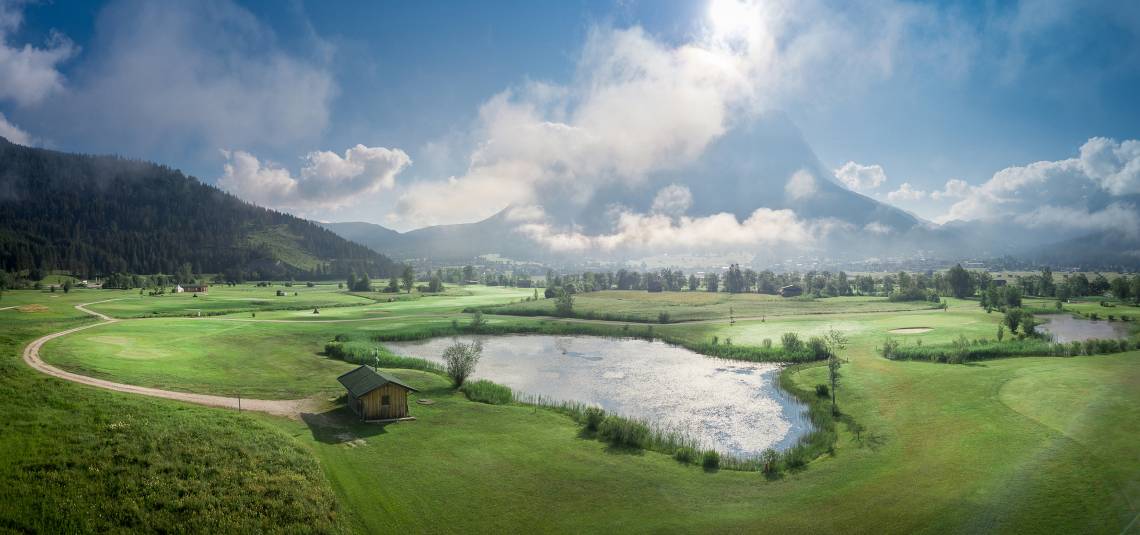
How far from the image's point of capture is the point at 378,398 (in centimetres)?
3722

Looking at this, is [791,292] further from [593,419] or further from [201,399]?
[201,399]

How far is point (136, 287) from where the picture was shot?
463 feet

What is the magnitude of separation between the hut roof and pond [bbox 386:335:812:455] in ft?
56.0

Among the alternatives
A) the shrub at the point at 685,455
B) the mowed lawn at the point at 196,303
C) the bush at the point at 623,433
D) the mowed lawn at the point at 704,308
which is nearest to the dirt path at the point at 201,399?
the bush at the point at 623,433

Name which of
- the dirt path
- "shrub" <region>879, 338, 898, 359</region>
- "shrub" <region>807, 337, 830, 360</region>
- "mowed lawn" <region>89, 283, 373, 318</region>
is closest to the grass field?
the dirt path

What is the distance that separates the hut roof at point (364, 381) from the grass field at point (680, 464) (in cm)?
248

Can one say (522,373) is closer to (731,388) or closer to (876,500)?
(731,388)

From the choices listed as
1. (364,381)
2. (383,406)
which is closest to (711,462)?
(383,406)

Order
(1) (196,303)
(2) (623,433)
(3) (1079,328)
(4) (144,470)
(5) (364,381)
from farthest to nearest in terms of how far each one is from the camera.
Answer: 1. (1) (196,303)
2. (3) (1079,328)
3. (5) (364,381)
4. (2) (623,433)
5. (4) (144,470)

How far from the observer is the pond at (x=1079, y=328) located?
224ft

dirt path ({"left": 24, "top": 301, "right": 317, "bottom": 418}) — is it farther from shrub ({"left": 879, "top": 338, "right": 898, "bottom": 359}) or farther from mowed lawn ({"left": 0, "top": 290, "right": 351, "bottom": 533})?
shrub ({"left": 879, "top": 338, "right": 898, "bottom": 359})

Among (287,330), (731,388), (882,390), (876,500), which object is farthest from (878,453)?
(287,330)

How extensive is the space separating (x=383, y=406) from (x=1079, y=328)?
329 feet

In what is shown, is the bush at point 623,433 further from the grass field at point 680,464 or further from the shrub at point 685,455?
the shrub at point 685,455
